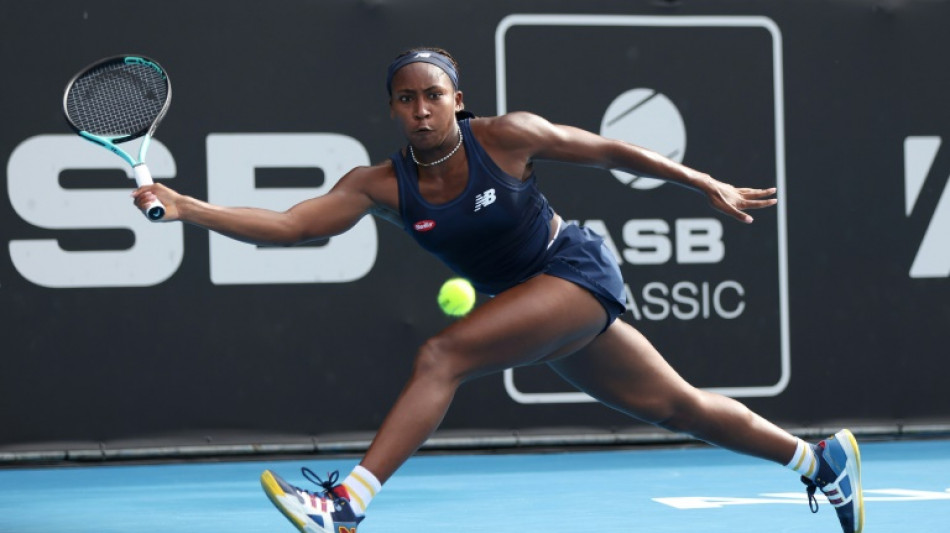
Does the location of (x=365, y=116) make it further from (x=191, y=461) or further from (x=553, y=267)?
(x=553, y=267)

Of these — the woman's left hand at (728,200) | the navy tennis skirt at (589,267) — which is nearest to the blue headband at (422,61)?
the navy tennis skirt at (589,267)

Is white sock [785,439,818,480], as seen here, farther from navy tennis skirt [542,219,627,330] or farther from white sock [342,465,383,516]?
white sock [342,465,383,516]

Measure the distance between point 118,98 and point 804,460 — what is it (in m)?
2.23

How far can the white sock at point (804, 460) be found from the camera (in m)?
4.13

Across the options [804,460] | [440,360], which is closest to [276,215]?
[440,360]

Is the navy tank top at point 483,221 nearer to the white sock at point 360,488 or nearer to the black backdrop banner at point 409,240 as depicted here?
the white sock at point 360,488

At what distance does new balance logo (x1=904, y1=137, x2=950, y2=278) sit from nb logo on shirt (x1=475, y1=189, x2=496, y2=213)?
12.6 feet

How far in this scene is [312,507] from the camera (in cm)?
341

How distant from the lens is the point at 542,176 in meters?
6.67

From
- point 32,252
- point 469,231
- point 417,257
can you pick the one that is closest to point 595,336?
point 469,231

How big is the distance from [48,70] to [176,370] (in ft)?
4.65

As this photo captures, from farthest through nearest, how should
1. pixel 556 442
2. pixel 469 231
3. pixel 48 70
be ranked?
pixel 556 442, pixel 48 70, pixel 469 231

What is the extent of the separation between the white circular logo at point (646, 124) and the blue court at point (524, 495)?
4.64 feet

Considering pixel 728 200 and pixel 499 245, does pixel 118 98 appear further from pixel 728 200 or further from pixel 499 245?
pixel 728 200
